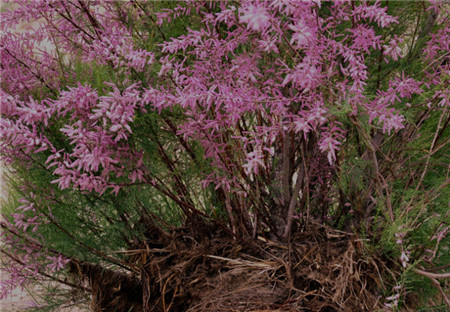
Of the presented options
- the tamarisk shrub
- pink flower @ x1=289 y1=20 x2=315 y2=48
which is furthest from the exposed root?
pink flower @ x1=289 y1=20 x2=315 y2=48

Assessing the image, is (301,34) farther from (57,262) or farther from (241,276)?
(57,262)

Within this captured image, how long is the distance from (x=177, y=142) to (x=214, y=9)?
0.45 metres

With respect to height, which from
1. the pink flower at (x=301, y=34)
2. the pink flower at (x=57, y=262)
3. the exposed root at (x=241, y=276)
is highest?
the pink flower at (x=301, y=34)

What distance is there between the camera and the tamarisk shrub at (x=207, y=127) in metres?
1.42

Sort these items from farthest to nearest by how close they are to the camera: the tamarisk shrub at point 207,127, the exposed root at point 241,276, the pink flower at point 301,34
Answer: the exposed root at point 241,276, the tamarisk shrub at point 207,127, the pink flower at point 301,34

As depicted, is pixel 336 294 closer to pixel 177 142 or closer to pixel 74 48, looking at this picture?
pixel 177 142

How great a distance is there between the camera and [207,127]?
1.49m

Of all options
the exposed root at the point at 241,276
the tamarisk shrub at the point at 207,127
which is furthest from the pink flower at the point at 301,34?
the exposed root at the point at 241,276

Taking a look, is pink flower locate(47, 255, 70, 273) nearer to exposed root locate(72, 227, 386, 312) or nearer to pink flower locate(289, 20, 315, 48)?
exposed root locate(72, 227, 386, 312)

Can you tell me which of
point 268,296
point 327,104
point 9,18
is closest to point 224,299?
point 268,296

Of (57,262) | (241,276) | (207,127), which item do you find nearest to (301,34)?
(207,127)

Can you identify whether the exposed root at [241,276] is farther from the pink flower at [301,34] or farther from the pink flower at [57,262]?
the pink flower at [301,34]

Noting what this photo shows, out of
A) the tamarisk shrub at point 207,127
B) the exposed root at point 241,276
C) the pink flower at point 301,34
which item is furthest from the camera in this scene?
the exposed root at point 241,276

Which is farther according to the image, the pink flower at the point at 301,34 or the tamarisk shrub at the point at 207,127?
the tamarisk shrub at the point at 207,127
